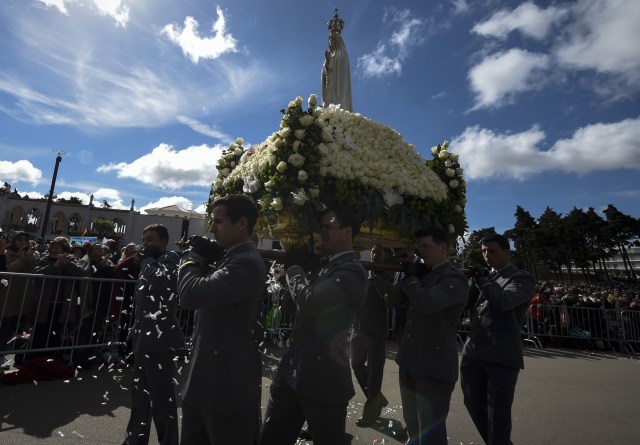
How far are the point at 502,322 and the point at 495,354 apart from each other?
0.97 ft

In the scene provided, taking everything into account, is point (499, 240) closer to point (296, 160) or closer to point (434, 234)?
point (434, 234)

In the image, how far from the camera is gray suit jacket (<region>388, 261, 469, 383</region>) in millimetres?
2957

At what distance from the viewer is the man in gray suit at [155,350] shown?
3119 millimetres

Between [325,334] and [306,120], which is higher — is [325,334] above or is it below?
below

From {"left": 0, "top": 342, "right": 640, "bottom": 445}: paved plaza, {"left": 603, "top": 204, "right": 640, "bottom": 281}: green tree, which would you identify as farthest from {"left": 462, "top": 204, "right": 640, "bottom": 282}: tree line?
{"left": 0, "top": 342, "right": 640, "bottom": 445}: paved plaza

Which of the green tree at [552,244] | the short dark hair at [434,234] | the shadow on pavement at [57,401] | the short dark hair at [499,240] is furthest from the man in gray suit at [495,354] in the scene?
the green tree at [552,244]

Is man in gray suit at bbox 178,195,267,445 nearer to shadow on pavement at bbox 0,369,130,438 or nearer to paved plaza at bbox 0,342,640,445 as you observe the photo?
paved plaza at bbox 0,342,640,445

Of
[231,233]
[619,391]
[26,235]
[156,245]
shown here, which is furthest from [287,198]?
[619,391]

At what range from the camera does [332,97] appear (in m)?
6.52

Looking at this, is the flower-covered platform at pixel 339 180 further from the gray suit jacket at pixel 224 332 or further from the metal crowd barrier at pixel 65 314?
the metal crowd barrier at pixel 65 314

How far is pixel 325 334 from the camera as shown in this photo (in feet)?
8.28

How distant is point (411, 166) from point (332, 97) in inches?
134

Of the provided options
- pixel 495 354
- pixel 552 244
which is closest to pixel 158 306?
pixel 495 354

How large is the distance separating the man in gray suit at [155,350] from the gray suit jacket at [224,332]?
3.57 feet
